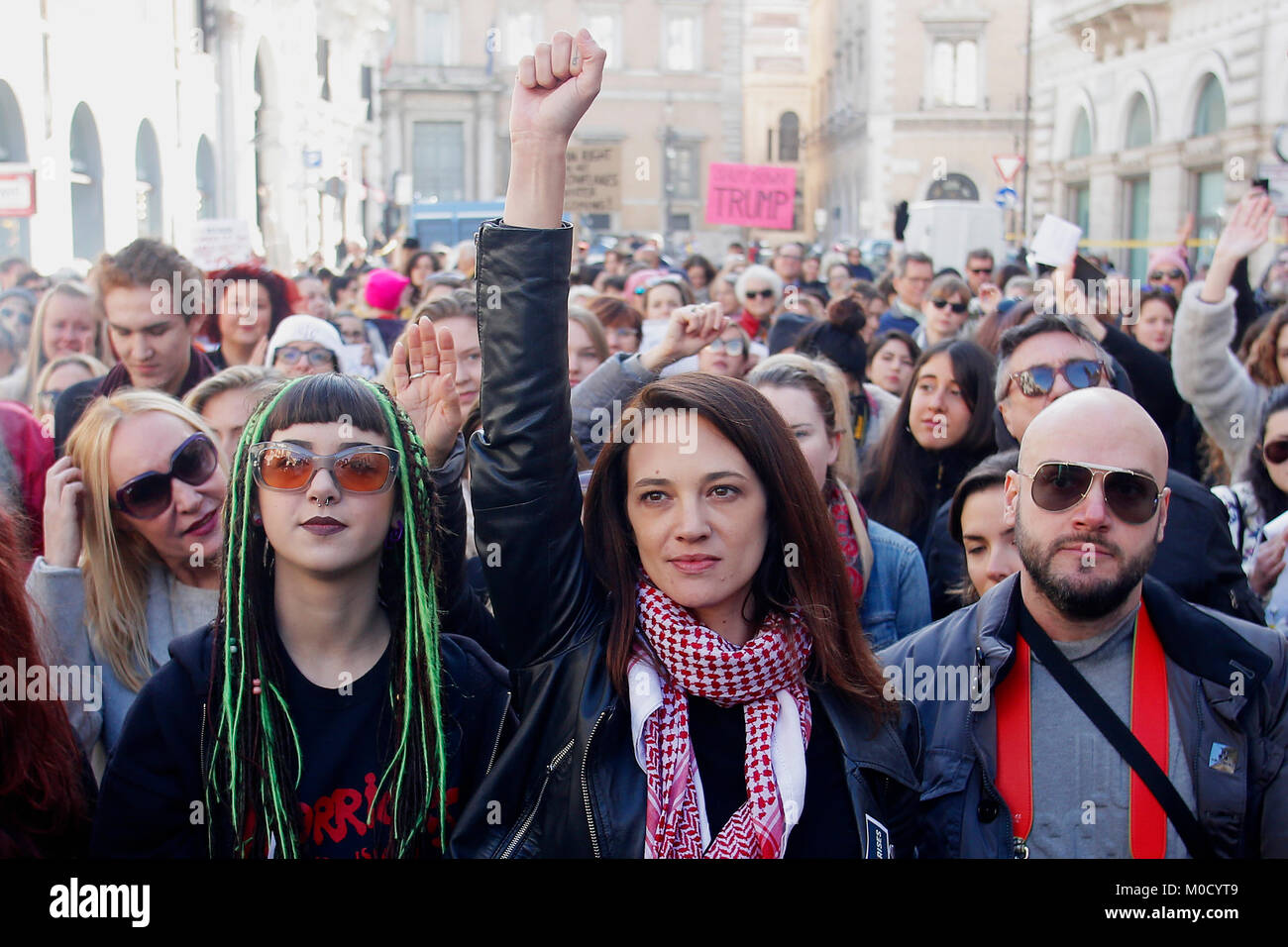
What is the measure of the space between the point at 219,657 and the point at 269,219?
85.6 feet

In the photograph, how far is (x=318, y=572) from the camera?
277 centimetres

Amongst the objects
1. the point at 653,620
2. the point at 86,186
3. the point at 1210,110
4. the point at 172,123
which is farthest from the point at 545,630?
the point at 1210,110

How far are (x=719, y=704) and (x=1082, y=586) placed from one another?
792mm

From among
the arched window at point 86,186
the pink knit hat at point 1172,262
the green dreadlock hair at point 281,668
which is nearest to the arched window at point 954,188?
the arched window at point 86,186

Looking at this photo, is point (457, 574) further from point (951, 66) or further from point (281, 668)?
point (951, 66)

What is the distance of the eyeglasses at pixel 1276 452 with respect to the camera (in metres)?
4.33

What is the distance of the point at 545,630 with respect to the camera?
2637 millimetres

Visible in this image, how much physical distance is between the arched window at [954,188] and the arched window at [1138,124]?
69.0ft

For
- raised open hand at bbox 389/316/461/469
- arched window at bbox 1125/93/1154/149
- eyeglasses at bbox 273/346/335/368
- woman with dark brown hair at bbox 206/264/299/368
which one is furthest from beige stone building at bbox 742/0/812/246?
raised open hand at bbox 389/316/461/469

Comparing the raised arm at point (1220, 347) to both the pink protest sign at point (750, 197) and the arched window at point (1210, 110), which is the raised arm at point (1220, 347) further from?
the arched window at point (1210, 110)

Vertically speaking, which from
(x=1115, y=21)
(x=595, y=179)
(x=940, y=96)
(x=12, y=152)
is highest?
(x=940, y=96)

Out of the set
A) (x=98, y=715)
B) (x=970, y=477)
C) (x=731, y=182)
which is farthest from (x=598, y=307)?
(x=731, y=182)

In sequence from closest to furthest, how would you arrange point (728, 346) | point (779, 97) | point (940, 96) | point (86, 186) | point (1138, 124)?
point (728, 346) → point (86, 186) → point (1138, 124) → point (940, 96) → point (779, 97)

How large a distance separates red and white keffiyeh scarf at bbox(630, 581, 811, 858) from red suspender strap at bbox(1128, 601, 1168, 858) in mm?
675
